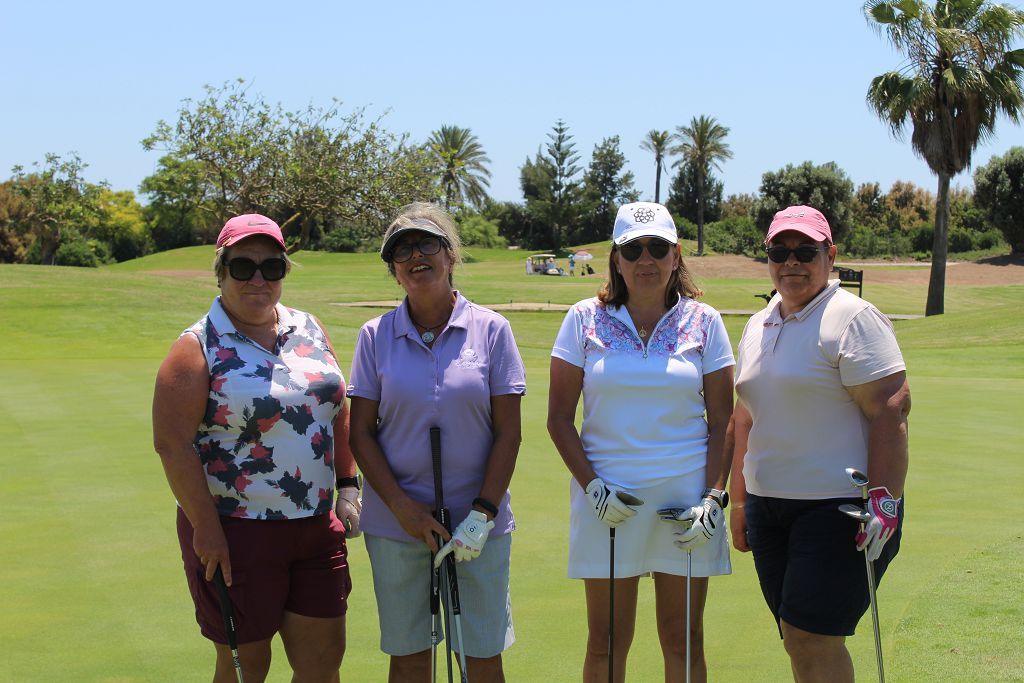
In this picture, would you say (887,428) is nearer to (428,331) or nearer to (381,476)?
(428,331)

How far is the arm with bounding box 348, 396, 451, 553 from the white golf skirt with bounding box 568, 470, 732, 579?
55 cm

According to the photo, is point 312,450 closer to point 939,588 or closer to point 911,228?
point 939,588

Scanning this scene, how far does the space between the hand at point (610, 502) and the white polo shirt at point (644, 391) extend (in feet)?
0.37

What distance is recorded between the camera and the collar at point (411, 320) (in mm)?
3676

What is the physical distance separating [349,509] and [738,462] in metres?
1.44

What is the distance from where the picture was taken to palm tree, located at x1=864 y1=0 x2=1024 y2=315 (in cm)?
3136

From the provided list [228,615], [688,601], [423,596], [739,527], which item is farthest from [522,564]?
[228,615]

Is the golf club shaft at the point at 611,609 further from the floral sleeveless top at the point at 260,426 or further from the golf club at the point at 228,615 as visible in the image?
the golf club at the point at 228,615

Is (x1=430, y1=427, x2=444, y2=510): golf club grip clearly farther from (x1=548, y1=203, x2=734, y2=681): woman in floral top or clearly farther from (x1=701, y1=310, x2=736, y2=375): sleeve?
(x1=701, y1=310, x2=736, y2=375): sleeve

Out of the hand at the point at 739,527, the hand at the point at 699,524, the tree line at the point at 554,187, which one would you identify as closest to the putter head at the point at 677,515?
the hand at the point at 699,524

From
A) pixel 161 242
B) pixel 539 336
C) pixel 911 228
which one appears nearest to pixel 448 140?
pixel 161 242

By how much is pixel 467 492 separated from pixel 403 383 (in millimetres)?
435

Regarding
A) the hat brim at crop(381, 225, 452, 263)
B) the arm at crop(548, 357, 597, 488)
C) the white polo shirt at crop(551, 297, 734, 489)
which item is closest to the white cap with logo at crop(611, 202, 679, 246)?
the white polo shirt at crop(551, 297, 734, 489)

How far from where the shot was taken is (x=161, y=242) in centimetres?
7169
